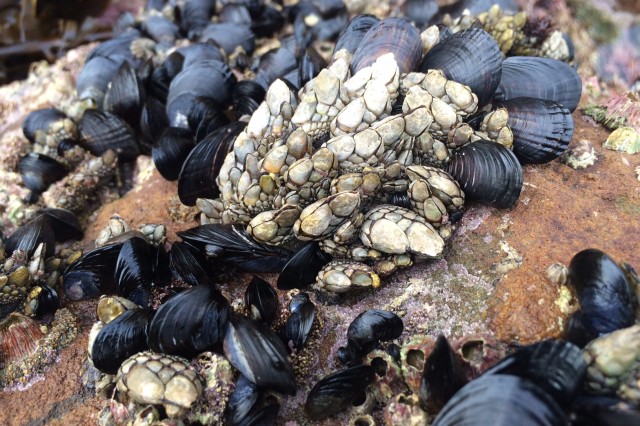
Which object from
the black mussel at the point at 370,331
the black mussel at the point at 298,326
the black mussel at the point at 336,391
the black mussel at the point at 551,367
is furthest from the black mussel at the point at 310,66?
the black mussel at the point at 551,367

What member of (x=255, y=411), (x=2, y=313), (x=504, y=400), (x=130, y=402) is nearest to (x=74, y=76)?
(x=2, y=313)

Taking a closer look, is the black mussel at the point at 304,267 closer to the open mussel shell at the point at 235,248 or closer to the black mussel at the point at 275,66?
the open mussel shell at the point at 235,248

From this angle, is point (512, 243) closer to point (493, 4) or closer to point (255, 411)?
point (255, 411)

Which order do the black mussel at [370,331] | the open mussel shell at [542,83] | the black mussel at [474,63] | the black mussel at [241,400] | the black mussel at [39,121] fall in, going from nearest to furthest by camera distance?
the black mussel at [241,400] → the black mussel at [370,331] → the black mussel at [474,63] → the open mussel shell at [542,83] → the black mussel at [39,121]

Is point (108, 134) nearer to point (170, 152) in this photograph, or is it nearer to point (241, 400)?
point (170, 152)

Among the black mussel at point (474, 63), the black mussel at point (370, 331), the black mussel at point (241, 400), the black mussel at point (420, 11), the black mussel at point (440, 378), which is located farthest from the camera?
the black mussel at point (420, 11)

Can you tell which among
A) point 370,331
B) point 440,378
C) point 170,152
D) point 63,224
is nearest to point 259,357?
point 370,331
